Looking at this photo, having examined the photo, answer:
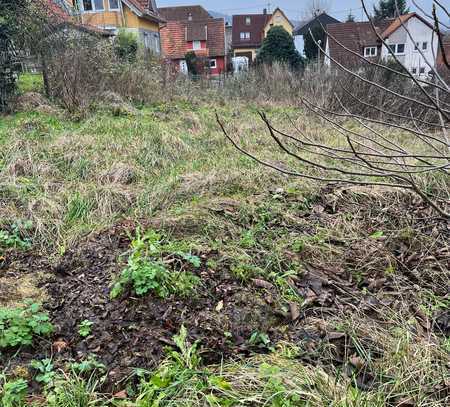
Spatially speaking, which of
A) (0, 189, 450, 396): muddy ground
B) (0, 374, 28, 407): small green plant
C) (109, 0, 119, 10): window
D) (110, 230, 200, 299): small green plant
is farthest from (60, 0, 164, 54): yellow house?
(0, 374, 28, 407): small green plant

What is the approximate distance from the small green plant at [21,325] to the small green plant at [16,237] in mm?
940

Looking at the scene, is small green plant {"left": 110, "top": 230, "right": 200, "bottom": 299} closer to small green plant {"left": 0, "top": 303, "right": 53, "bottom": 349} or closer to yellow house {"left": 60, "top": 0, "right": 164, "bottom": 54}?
small green plant {"left": 0, "top": 303, "right": 53, "bottom": 349}

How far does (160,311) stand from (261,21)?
38344 millimetres

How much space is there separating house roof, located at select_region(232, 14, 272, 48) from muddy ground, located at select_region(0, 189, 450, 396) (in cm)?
3468

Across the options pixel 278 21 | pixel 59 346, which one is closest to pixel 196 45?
pixel 278 21

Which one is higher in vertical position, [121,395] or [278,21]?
[278,21]

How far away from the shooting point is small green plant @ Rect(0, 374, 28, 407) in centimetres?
166

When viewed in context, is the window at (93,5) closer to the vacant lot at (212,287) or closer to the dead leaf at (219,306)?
the vacant lot at (212,287)

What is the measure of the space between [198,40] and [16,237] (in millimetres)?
28163

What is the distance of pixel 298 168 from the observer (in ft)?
15.4

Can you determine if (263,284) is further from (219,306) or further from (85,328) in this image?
(85,328)

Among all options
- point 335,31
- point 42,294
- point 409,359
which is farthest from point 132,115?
point 335,31

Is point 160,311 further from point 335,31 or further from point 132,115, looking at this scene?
point 335,31

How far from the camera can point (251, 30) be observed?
35.2 m
